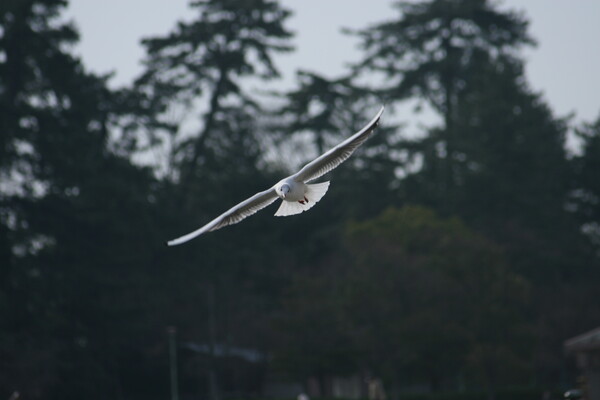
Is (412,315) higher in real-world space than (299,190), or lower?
higher

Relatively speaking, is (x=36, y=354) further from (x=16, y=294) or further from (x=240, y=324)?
(x=240, y=324)

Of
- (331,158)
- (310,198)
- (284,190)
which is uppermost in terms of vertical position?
(331,158)

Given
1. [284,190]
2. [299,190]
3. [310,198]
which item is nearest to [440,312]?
[310,198]

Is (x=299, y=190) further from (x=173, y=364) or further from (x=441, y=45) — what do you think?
(x=441, y=45)

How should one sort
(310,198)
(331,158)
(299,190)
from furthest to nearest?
(310,198)
(299,190)
(331,158)

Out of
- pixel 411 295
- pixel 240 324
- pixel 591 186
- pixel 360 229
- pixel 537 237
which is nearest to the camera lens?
pixel 411 295

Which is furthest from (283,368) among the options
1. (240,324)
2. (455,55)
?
(455,55)

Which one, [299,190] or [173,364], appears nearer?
[299,190]

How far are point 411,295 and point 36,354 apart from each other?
1523 centimetres

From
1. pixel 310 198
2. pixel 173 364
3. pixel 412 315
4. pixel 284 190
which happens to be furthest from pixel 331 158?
pixel 173 364

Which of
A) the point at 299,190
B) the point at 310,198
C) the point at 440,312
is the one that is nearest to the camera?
the point at 299,190

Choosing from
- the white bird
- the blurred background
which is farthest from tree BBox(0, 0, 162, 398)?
the white bird

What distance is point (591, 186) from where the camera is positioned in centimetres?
6147

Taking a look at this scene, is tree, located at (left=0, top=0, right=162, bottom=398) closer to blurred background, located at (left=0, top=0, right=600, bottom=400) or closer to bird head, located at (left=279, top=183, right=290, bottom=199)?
blurred background, located at (left=0, top=0, right=600, bottom=400)
